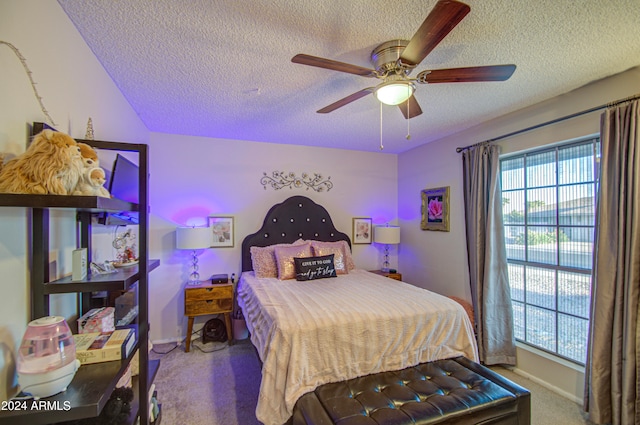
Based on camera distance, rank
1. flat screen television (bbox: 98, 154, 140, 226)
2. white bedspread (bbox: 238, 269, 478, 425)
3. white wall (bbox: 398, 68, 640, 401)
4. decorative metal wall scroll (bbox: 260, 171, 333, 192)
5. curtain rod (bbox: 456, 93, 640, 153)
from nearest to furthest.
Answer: flat screen television (bbox: 98, 154, 140, 226), white bedspread (bbox: 238, 269, 478, 425), curtain rod (bbox: 456, 93, 640, 153), white wall (bbox: 398, 68, 640, 401), decorative metal wall scroll (bbox: 260, 171, 333, 192)

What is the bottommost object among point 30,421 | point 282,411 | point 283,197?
point 282,411

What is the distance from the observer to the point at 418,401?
63.4 inches

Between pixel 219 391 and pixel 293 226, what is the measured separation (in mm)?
2101

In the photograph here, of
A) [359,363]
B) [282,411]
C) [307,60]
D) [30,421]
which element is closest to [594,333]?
[359,363]

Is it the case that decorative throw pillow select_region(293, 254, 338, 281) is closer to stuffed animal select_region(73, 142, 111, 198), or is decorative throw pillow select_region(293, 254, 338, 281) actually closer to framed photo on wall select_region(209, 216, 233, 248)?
framed photo on wall select_region(209, 216, 233, 248)

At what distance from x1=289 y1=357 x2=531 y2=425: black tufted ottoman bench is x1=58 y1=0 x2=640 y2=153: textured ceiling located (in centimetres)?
213

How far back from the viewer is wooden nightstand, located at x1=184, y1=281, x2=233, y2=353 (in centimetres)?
311

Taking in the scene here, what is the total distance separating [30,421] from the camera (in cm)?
83

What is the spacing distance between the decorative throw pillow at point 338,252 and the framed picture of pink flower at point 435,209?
120cm

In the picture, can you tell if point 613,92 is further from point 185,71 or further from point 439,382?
point 185,71

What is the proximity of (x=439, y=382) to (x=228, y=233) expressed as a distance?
2883 millimetres

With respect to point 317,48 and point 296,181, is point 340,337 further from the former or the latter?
point 296,181

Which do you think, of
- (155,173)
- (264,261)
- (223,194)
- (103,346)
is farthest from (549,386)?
(155,173)

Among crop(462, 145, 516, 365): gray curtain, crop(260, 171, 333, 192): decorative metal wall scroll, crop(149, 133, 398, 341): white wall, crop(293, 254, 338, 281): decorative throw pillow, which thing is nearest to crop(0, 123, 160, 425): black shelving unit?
crop(293, 254, 338, 281): decorative throw pillow
